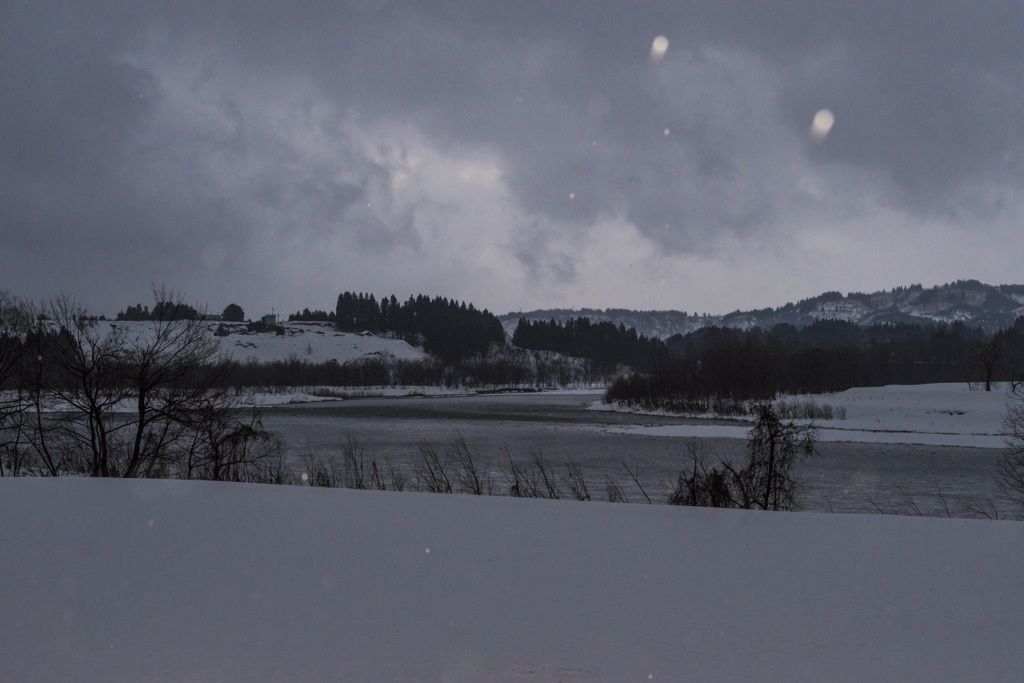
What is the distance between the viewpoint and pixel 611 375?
143 meters

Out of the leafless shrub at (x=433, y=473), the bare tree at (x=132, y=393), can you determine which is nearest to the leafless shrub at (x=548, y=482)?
the leafless shrub at (x=433, y=473)

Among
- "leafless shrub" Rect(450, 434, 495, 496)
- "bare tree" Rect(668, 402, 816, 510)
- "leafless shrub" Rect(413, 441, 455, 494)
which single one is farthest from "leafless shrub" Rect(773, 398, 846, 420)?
"bare tree" Rect(668, 402, 816, 510)

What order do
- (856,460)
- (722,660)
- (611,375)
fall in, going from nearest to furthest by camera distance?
1. (722,660)
2. (856,460)
3. (611,375)

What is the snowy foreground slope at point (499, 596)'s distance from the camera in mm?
3295

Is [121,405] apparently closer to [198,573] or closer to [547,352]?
[198,573]

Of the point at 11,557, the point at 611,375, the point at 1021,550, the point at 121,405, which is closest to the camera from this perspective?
the point at 11,557

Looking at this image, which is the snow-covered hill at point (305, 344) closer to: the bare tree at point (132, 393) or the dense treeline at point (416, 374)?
the dense treeline at point (416, 374)

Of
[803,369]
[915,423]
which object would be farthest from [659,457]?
[803,369]

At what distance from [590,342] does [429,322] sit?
41.2 m

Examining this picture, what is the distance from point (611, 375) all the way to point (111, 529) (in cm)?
13943

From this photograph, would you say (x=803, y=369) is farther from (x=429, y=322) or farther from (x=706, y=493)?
(x=429, y=322)

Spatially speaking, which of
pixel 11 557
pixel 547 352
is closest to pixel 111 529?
pixel 11 557

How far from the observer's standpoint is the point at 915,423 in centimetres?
3694

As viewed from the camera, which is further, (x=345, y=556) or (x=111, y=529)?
(x=111, y=529)
